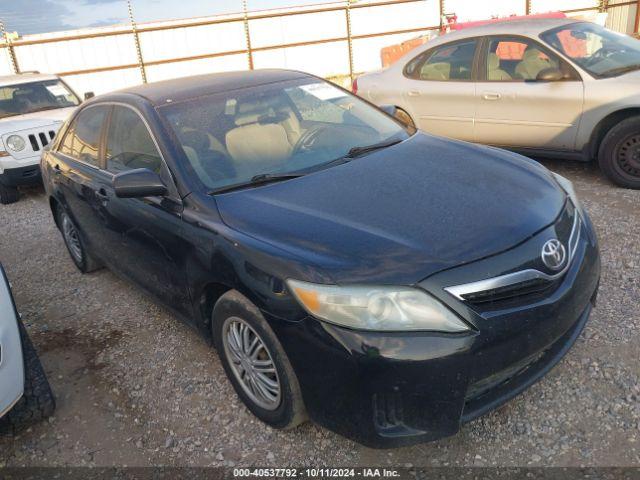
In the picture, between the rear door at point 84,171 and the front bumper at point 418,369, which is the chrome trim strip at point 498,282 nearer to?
the front bumper at point 418,369

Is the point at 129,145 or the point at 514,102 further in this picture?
the point at 514,102

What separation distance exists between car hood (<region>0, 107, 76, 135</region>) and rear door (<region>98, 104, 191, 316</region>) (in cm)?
429

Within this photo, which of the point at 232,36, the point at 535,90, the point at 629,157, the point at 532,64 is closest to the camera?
the point at 629,157

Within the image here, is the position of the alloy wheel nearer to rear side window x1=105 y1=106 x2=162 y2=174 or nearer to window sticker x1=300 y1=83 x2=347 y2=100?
window sticker x1=300 y1=83 x2=347 y2=100

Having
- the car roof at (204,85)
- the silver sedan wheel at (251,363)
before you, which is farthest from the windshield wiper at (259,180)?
the car roof at (204,85)

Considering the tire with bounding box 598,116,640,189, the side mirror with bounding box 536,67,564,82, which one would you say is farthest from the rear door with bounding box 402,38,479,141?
the tire with bounding box 598,116,640,189

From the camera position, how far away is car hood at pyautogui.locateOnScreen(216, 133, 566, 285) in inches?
83.6

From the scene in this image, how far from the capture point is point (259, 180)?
111 inches

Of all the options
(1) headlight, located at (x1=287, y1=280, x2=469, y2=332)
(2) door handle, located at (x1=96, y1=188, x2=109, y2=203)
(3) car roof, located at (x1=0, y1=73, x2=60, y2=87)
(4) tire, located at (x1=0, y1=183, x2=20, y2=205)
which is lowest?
(4) tire, located at (x1=0, y1=183, x2=20, y2=205)

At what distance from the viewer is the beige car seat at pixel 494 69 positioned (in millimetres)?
5738

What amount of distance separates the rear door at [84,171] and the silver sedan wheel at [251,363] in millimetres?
1576

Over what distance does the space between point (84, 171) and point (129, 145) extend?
74 cm

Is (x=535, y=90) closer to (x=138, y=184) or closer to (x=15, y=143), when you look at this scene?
(x=138, y=184)

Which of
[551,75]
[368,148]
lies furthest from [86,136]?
[551,75]
